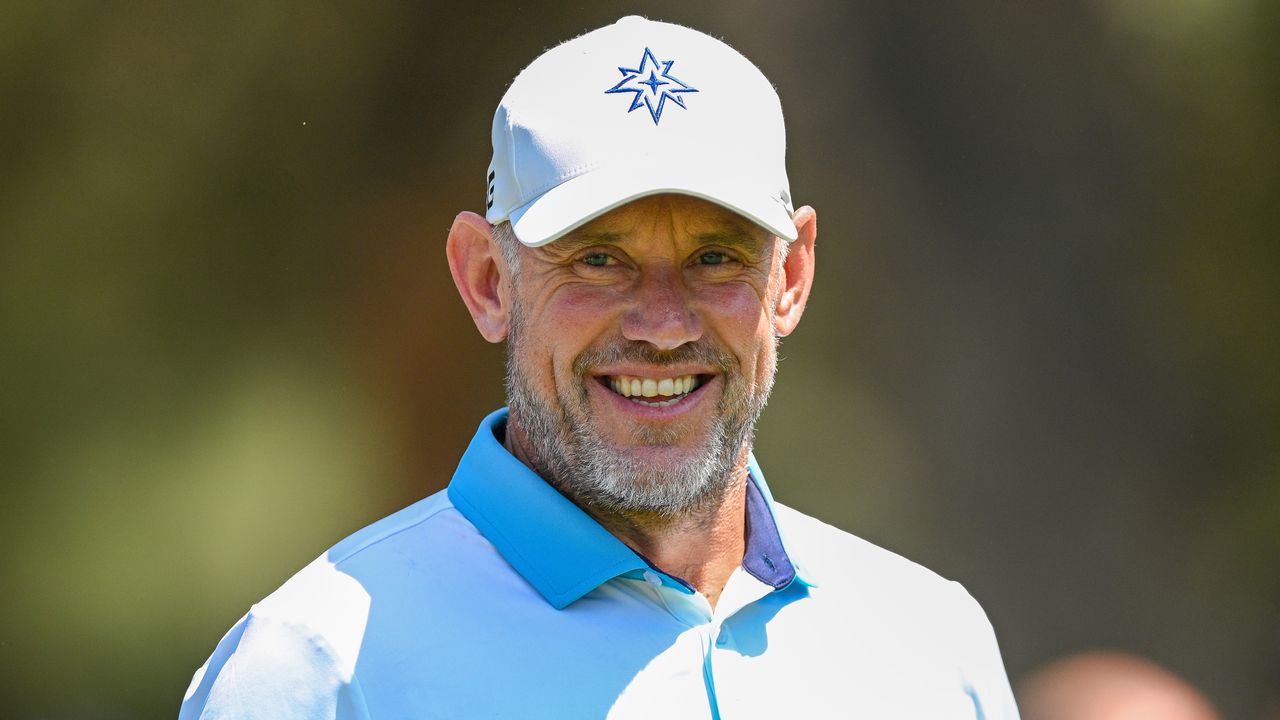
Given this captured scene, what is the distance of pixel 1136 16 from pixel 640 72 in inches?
72.2

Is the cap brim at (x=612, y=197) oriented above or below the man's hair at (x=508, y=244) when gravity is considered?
above

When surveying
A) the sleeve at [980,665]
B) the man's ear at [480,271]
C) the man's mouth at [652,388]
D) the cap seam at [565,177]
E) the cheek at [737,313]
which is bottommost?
the sleeve at [980,665]

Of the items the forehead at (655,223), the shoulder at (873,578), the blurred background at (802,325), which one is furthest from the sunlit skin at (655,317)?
the blurred background at (802,325)

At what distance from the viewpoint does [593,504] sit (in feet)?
5.46

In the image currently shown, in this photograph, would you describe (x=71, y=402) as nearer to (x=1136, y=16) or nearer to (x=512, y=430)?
(x=512, y=430)

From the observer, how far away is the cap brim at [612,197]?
1.56 meters

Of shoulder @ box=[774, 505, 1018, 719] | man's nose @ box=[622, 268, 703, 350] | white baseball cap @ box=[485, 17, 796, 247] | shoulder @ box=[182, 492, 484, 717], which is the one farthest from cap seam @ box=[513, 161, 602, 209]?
shoulder @ box=[774, 505, 1018, 719]

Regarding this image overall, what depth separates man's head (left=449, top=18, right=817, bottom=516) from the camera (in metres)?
1.60

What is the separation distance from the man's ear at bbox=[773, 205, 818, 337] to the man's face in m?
0.14

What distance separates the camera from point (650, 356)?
5.28 feet

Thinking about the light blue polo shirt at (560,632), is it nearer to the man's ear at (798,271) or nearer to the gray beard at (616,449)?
the gray beard at (616,449)

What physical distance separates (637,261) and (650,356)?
0.36 ft

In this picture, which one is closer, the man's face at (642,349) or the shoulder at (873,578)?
the man's face at (642,349)

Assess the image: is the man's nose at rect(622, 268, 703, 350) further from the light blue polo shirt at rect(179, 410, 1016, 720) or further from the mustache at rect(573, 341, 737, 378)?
the light blue polo shirt at rect(179, 410, 1016, 720)
